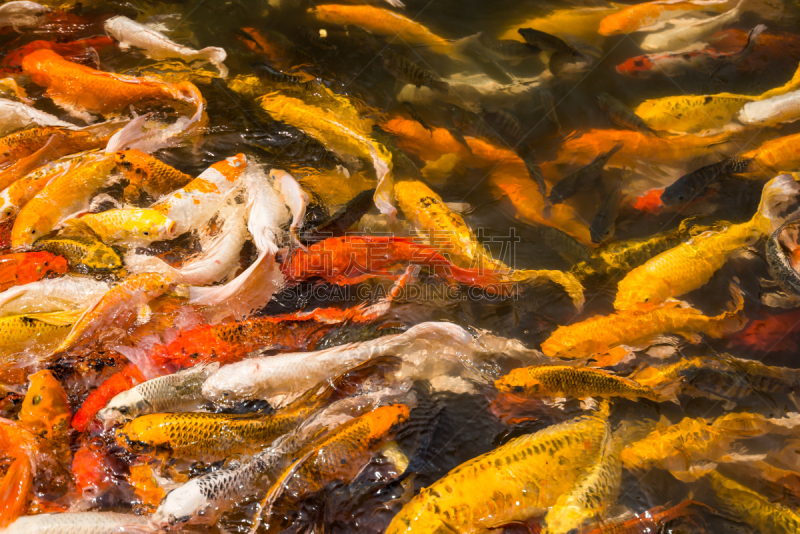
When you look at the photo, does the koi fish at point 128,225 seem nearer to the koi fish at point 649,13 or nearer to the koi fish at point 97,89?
the koi fish at point 97,89

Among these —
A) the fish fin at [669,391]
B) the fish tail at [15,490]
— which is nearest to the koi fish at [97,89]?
the fish tail at [15,490]

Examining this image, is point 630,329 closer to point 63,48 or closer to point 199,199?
point 199,199

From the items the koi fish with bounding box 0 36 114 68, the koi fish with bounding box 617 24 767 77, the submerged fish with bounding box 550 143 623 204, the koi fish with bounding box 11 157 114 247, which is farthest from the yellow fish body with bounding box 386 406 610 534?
the koi fish with bounding box 0 36 114 68

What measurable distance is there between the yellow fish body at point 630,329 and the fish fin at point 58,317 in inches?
93.3

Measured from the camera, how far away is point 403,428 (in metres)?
2.16

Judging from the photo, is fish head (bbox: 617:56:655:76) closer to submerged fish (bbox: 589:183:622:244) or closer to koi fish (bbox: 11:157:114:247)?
submerged fish (bbox: 589:183:622:244)

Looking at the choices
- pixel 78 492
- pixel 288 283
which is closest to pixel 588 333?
pixel 288 283

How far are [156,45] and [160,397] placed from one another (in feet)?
10.3

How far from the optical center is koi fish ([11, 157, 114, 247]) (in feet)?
9.18

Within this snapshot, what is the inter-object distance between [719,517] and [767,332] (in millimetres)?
1096

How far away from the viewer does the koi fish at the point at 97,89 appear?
139 inches

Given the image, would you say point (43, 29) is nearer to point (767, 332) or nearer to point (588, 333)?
point (588, 333)

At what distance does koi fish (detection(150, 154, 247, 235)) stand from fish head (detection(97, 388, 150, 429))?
105cm

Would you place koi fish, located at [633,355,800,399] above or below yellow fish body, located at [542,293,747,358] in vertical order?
below
